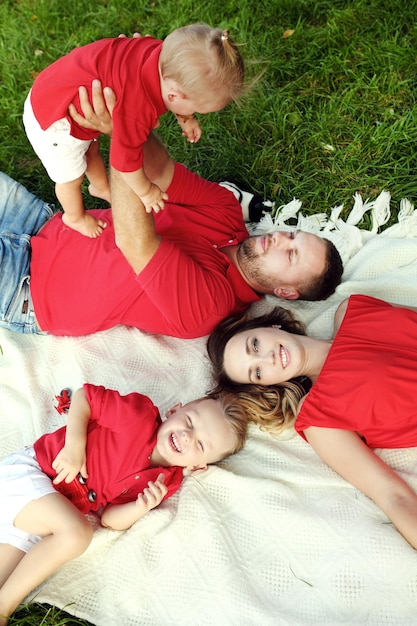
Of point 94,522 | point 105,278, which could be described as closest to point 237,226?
point 105,278

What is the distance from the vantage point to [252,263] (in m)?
3.48

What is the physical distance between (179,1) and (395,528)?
4.43 meters

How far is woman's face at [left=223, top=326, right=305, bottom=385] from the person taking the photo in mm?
3090

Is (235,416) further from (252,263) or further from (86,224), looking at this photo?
(86,224)

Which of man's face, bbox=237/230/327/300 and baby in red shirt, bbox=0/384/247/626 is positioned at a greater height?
man's face, bbox=237/230/327/300

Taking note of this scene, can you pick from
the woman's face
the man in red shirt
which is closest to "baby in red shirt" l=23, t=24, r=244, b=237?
the man in red shirt

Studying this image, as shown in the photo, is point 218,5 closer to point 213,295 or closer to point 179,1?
point 179,1

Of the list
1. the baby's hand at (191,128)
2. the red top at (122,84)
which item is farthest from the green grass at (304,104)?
the red top at (122,84)

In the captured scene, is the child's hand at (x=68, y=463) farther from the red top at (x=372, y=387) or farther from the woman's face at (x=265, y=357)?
the red top at (x=372, y=387)

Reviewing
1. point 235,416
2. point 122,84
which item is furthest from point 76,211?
point 235,416

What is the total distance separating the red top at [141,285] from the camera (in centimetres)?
334

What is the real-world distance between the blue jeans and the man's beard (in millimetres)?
1302

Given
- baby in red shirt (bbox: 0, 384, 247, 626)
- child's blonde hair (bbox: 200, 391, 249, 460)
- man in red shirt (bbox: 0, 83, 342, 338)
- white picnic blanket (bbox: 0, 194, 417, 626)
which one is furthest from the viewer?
man in red shirt (bbox: 0, 83, 342, 338)

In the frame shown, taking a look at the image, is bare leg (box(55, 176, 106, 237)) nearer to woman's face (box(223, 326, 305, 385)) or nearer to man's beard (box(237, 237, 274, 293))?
man's beard (box(237, 237, 274, 293))
